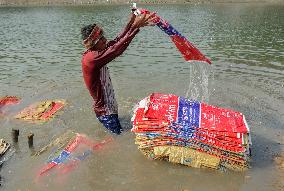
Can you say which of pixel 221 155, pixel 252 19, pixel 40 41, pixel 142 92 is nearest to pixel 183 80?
pixel 142 92

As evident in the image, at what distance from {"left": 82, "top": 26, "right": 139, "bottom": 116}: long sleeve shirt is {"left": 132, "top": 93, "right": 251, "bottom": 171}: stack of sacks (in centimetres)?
96

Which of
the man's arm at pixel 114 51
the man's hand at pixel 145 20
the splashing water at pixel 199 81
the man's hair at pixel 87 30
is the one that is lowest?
the splashing water at pixel 199 81

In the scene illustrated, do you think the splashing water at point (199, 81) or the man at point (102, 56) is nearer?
the man at point (102, 56)

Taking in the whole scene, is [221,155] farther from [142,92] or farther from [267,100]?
[142,92]

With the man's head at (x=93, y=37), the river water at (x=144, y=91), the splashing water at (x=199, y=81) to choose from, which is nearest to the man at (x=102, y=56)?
the man's head at (x=93, y=37)

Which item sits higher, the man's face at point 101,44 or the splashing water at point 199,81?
the man's face at point 101,44

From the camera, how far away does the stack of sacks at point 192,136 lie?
22.3ft

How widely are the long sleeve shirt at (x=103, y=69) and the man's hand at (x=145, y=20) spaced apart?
0.39 feet

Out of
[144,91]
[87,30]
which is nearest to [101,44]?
[87,30]

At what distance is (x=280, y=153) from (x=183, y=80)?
5.50 meters

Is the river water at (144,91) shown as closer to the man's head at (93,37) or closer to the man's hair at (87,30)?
the man's head at (93,37)

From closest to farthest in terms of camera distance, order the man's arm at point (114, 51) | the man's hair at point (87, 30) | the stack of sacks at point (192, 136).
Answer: the stack of sacks at point (192, 136)
the man's arm at point (114, 51)
the man's hair at point (87, 30)

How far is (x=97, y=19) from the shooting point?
32.6 m

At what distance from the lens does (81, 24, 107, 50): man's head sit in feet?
23.6
